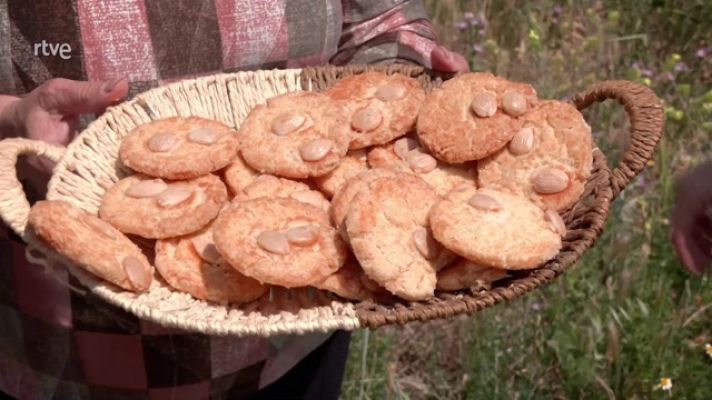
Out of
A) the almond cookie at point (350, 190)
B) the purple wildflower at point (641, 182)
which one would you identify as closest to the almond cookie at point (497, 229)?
the almond cookie at point (350, 190)

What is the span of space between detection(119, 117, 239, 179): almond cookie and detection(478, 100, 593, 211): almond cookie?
18.3 inches

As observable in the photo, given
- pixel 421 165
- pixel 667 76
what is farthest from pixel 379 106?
pixel 667 76

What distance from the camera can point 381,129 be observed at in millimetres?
1560

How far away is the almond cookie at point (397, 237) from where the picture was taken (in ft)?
4.05

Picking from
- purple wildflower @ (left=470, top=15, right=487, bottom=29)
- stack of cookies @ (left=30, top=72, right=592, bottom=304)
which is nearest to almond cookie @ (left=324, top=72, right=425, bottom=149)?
stack of cookies @ (left=30, top=72, right=592, bottom=304)

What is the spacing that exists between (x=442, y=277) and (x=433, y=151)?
295 mm

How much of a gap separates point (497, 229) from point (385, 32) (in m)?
0.66

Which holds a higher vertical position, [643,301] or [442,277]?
[442,277]

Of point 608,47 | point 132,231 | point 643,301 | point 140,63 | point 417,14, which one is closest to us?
point 132,231

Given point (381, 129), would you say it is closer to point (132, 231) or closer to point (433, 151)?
point (433, 151)

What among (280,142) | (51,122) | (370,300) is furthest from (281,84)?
(370,300)

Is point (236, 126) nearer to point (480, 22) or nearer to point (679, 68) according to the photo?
point (480, 22)

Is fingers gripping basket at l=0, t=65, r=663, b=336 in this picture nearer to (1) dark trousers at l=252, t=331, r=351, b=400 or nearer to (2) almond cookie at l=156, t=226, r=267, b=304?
(2) almond cookie at l=156, t=226, r=267, b=304

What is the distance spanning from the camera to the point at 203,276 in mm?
1320
